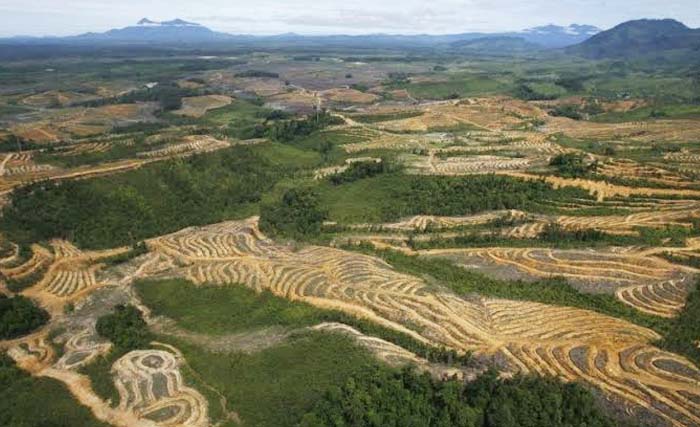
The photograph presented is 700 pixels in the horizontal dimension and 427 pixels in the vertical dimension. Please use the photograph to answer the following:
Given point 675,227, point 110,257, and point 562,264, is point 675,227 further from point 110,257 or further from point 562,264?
point 110,257

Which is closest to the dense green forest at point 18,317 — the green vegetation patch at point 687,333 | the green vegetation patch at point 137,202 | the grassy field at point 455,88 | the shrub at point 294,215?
the green vegetation patch at point 137,202

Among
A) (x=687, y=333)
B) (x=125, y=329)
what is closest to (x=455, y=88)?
(x=687, y=333)

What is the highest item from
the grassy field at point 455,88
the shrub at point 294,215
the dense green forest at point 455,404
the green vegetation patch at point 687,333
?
the grassy field at point 455,88

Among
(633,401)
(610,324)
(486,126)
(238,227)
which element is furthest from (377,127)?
(633,401)

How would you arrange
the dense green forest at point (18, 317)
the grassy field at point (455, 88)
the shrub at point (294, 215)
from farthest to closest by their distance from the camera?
the grassy field at point (455, 88), the shrub at point (294, 215), the dense green forest at point (18, 317)

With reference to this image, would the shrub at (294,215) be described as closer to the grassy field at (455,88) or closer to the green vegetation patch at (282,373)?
the green vegetation patch at (282,373)
